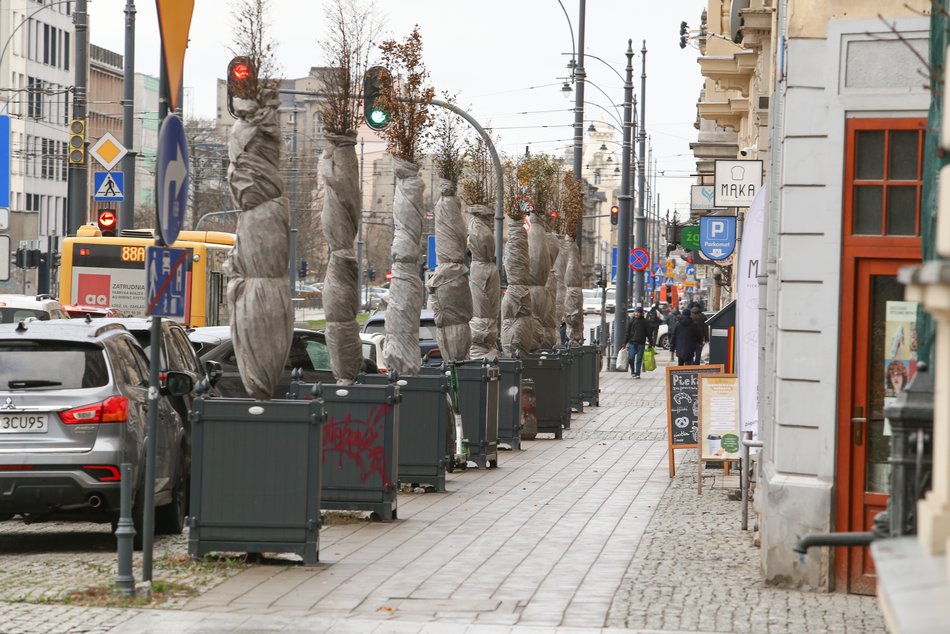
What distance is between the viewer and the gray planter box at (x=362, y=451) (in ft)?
47.2

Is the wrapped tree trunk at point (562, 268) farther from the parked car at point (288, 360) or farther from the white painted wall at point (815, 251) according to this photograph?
the white painted wall at point (815, 251)

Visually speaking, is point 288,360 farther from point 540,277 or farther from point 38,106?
point 38,106

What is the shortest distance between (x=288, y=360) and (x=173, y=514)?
7.33 metres

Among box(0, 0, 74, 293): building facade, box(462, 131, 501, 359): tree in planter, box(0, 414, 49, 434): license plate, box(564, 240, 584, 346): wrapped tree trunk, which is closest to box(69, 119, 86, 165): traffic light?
box(462, 131, 501, 359): tree in planter

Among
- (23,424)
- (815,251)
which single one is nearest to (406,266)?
(23,424)

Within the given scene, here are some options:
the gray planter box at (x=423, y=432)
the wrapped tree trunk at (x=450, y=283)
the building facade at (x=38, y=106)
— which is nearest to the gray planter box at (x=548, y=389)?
the wrapped tree trunk at (x=450, y=283)

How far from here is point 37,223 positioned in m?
102

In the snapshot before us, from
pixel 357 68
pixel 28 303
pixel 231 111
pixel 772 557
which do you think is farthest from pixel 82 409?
pixel 28 303

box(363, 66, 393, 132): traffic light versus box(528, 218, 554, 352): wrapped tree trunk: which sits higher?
box(363, 66, 393, 132): traffic light

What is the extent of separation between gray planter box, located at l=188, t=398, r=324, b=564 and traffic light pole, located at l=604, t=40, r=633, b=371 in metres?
34.5

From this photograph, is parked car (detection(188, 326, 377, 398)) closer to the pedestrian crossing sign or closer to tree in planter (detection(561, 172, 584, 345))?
the pedestrian crossing sign

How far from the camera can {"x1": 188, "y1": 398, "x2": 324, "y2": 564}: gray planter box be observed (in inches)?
452

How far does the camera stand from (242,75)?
503 inches

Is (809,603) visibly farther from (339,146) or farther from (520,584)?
(339,146)
